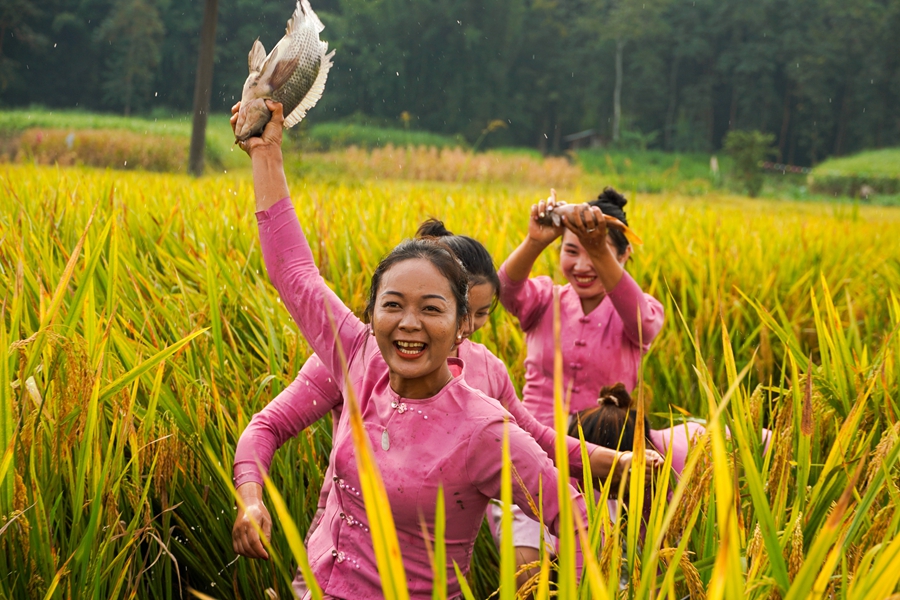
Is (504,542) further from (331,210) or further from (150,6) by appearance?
(150,6)

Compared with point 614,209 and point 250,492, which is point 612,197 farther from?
point 250,492

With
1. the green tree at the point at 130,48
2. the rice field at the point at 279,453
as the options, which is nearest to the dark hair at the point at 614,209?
the rice field at the point at 279,453

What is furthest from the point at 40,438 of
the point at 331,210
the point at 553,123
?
the point at 553,123

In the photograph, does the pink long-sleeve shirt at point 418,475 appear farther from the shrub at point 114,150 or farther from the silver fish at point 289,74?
the shrub at point 114,150

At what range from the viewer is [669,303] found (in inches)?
112

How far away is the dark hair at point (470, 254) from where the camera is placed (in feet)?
5.63

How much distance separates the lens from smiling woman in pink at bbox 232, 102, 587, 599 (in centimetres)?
120

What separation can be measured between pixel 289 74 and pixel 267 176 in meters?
0.18

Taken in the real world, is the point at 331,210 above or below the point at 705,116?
below

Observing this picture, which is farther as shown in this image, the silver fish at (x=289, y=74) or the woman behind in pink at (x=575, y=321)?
the woman behind in pink at (x=575, y=321)

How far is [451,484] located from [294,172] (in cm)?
742

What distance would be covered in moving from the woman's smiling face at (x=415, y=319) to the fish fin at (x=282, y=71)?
0.38 meters

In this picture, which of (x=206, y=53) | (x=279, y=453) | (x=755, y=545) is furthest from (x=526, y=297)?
(x=206, y=53)

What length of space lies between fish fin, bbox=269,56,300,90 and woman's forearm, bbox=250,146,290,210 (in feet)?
0.38
